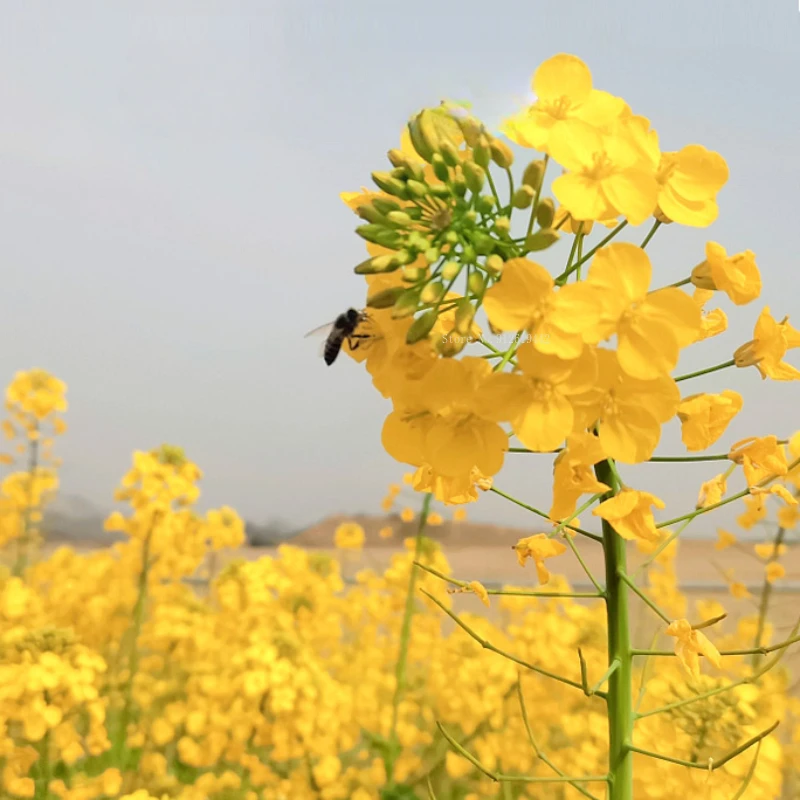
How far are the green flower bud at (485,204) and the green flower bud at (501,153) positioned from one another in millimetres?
29

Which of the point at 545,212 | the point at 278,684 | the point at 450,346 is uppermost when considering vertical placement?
the point at 545,212

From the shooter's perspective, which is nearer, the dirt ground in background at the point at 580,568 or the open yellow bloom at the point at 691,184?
the open yellow bloom at the point at 691,184

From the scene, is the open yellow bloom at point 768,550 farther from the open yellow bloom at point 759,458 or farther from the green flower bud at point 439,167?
the green flower bud at point 439,167

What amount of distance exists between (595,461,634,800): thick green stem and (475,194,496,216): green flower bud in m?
0.22

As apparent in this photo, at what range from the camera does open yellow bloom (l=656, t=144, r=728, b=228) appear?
1.63ft

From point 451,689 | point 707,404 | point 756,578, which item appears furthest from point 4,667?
point 756,578

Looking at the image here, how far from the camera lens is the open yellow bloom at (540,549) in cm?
54

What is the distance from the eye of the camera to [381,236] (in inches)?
19.0

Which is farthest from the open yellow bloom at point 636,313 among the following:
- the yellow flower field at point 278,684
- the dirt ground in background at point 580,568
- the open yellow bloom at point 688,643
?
the dirt ground in background at point 580,568

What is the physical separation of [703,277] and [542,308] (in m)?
0.18

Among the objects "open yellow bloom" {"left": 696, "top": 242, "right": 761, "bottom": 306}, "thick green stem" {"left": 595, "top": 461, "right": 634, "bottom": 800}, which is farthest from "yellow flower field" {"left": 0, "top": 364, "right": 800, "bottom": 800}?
"open yellow bloom" {"left": 696, "top": 242, "right": 761, "bottom": 306}

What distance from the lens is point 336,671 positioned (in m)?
1.88

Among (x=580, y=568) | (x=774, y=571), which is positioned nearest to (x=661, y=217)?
(x=774, y=571)

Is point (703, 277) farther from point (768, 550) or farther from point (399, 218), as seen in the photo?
point (768, 550)
